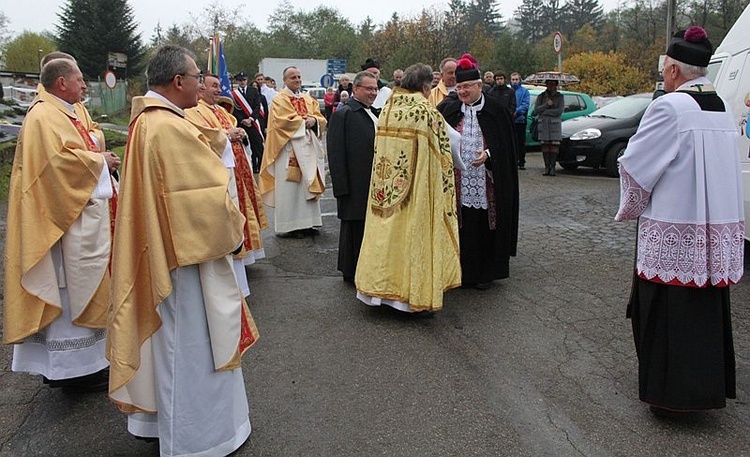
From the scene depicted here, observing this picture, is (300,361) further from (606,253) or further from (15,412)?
(606,253)

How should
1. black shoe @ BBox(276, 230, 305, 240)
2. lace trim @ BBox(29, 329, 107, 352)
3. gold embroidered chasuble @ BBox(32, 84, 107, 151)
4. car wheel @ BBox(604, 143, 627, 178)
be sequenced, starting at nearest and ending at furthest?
1. lace trim @ BBox(29, 329, 107, 352)
2. gold embroidered chasuble @ BBox(32, 84, 107, 151)
3. black shoe @ BBox(276, 230, 305, 240)
4. car wheel @ BBox(604, 143, 627, 178)

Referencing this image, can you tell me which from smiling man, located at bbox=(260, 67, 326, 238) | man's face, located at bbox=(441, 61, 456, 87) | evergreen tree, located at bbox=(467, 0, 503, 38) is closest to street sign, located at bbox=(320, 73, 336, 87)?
smiling man, located at bbox=(260, 67, 326, 238)

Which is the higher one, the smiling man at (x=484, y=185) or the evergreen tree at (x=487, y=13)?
the evergreen tree at (x=487, y=13)

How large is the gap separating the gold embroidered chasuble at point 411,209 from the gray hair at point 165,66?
7.31 feet

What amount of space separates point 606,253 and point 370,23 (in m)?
62.5

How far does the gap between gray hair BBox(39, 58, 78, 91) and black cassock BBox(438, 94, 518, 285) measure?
314cm

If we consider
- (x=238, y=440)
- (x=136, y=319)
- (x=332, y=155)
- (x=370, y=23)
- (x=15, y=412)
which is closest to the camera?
(x=136, y=319)

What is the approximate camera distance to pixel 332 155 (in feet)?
19.5

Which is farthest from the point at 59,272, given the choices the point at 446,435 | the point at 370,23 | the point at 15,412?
the point at 370,23

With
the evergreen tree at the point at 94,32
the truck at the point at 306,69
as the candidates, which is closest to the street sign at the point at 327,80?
the truck at the point at 306,69

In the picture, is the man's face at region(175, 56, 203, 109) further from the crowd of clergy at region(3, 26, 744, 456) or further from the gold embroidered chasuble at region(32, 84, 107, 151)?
the gold embroidered chasuble at region(32, 84, 107, 151)

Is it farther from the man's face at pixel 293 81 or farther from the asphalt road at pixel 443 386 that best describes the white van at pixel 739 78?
the man's face at pixel 293 81

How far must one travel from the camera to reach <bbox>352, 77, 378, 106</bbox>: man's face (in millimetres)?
5902

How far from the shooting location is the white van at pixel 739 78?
6.11 m
